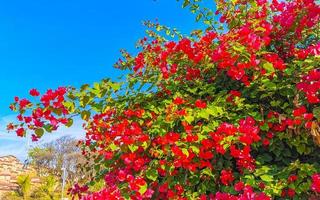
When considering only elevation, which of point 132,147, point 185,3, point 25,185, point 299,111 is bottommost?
point 299,111

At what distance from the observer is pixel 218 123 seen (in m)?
3.93

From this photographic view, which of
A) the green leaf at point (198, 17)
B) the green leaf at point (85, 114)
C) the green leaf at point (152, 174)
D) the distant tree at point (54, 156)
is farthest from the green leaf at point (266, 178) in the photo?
the distant tree at point (54, 156)

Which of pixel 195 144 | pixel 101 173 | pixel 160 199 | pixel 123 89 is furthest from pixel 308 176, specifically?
pixel 101 173

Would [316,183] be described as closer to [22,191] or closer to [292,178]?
[292,178]

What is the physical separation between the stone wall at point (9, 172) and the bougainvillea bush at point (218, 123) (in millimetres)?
20710

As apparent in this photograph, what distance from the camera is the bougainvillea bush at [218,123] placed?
3.65 meters

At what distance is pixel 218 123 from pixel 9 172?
31.4m

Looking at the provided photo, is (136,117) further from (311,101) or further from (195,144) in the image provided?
(311,101)

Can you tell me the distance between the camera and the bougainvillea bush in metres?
3.65

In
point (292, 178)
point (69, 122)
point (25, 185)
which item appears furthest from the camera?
point (25, 185)

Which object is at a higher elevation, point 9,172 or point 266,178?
point 9,172

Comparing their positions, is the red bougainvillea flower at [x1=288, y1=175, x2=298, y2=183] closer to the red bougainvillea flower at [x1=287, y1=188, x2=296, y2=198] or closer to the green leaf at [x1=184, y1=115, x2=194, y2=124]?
the red bougainvillea flower at [x1=287, y1=188, x2=296, y2=198]

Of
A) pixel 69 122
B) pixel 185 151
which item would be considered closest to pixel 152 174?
pixel 185 151

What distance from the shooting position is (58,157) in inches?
1553
